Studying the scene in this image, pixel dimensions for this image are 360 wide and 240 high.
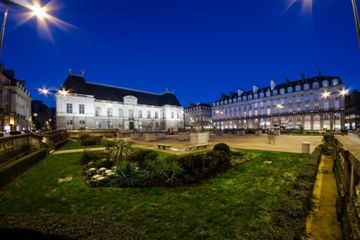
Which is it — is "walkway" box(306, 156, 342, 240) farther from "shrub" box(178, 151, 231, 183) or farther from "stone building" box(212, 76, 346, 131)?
"stone building" box(212, 76, 346, 131)

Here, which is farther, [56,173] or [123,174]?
[56,173]

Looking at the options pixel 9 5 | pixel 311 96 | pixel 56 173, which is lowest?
pixel 56 173

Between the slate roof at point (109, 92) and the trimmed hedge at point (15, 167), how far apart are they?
56.7m

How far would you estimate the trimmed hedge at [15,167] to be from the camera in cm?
705

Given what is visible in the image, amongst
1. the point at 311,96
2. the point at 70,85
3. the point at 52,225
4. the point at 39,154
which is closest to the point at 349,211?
the point at 52,225

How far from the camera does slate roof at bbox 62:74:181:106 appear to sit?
61719 mm

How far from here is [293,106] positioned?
71.0m

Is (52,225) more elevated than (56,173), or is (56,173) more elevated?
(52,225)

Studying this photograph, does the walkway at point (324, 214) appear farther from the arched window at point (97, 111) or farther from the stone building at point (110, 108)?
the arched window at point (97, 111)

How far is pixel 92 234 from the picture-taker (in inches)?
122

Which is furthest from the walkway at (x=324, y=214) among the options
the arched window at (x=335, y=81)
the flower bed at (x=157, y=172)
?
the arched window at (x=335, y=81)

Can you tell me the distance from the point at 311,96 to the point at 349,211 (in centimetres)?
7735

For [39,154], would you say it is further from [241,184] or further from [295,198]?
[295,198]

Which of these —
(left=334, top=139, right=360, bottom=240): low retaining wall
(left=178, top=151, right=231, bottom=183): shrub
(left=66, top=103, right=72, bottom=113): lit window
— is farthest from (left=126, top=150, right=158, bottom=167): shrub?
(left=66, top=103, right=72, bottom=113): lit window
